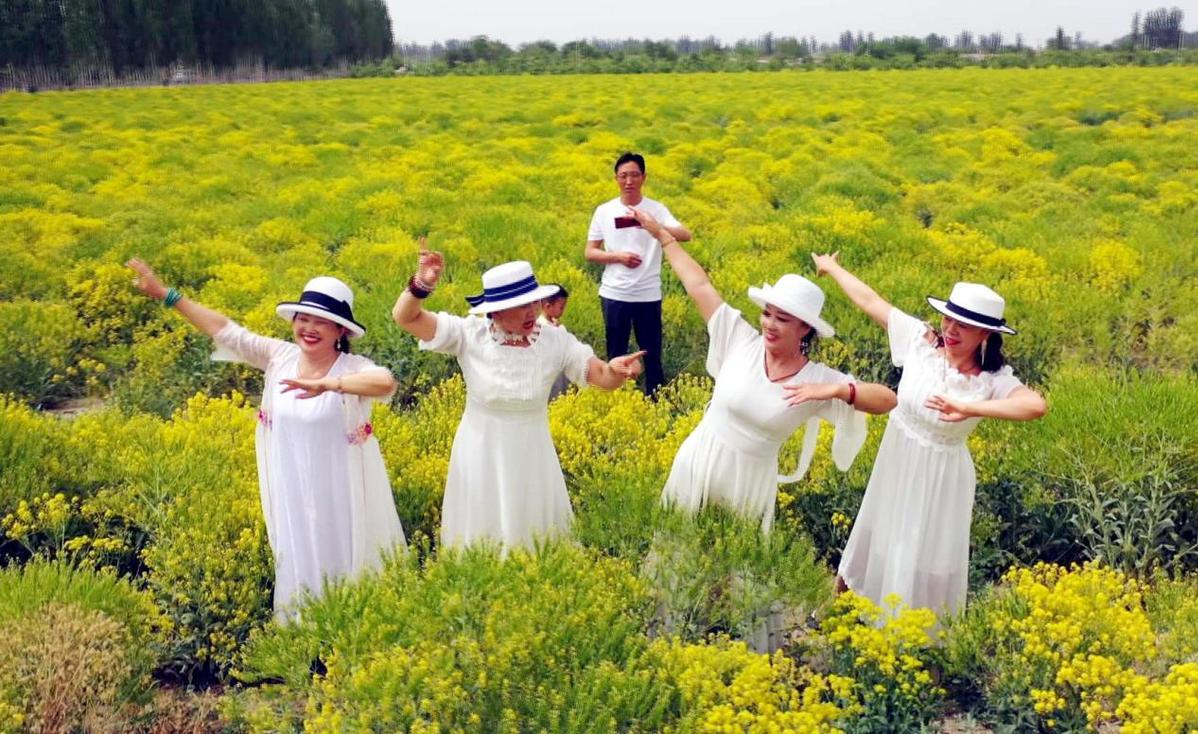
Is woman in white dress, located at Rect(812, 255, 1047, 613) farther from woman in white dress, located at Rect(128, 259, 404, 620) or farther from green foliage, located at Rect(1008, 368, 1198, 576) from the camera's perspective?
woman in white dress, located at Rect(128, 259, 404, 620)

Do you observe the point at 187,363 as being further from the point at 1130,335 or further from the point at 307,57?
the point at 307,57

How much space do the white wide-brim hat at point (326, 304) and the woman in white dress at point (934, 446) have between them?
7.54ft

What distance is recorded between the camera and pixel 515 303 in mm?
3820

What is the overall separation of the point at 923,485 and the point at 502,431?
183 centimetres

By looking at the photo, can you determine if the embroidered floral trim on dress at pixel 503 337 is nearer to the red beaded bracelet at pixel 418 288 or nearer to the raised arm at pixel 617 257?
the red beaded bracelet at pixel 418 288

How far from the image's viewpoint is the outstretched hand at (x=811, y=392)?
11.7ft

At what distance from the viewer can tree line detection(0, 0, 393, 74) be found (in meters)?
49.4

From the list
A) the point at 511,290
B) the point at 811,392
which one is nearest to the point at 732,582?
the point at 811,392

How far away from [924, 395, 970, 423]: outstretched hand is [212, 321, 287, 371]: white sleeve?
8.95ft

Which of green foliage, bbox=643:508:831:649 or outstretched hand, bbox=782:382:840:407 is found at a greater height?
outstretched hand, bbox=782:382:840:407

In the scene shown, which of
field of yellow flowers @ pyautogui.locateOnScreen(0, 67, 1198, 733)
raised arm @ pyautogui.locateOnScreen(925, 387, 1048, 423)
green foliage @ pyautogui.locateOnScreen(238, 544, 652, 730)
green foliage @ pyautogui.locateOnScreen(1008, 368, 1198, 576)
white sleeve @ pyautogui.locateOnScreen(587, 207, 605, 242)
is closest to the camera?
green foliage @ pyautogui.locateOnScreen(238, 544, 652, 730)

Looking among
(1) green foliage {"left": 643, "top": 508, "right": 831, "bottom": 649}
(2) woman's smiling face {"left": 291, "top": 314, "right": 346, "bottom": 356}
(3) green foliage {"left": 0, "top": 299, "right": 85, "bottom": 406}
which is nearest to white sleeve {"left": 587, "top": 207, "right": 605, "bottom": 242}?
(2) woman's smiling face {"left": 291, "top": 314, "right": 346, "bottom": 356}

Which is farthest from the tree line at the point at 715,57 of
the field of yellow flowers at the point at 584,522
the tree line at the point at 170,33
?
the field of yellow flowers at the point at 584,522

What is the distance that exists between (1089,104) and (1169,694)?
108 feet
